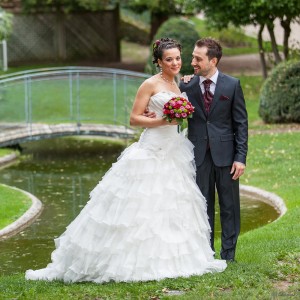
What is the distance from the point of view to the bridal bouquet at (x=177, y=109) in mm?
9211

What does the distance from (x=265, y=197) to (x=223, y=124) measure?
7540mm

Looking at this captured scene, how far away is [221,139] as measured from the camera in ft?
31.8

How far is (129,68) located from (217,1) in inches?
338

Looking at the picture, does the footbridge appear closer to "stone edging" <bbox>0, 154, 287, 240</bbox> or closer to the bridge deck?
the bridge deck

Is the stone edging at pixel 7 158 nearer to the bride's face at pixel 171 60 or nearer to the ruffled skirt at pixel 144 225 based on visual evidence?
the ruffled skirt at pixel 144 225

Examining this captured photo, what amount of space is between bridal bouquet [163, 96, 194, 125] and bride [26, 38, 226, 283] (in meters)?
0.21

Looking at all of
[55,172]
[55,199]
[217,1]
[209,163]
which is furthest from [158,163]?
[217,1]

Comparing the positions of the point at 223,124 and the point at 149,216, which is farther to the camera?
the point at 223,124

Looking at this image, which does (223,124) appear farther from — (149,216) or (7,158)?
(7,158)

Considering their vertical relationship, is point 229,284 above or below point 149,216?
below

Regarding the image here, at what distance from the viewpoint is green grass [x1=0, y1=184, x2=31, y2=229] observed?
1558 centimetres

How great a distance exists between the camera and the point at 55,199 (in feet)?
58.4

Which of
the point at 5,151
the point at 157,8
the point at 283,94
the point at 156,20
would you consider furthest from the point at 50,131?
the point at 156,20

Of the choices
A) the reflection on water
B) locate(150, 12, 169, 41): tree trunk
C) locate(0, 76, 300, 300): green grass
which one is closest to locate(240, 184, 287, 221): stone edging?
the reflection on water
